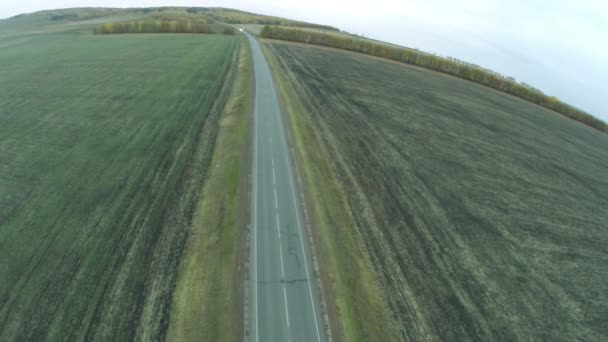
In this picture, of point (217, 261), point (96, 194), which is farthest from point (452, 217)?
point (96, 194)

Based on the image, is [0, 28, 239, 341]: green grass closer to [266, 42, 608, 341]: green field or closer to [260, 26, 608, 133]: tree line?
[266, 42, 608, 341]: green field

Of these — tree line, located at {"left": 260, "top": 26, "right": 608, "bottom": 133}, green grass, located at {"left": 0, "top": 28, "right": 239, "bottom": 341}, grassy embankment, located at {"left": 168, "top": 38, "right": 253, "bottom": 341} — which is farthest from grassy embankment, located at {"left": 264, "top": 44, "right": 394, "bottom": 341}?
tree line, located at {"left": 260, "top": 26, "right": 608, "bottom": 133}

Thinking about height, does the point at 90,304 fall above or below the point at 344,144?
below

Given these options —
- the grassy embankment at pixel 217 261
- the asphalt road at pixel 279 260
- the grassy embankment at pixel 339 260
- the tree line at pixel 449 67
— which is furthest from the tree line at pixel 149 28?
the grassy embankment at pixel 339 260

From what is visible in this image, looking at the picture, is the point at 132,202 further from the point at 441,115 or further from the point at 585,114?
the point at 585,114

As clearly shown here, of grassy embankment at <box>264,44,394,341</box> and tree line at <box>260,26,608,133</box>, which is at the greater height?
tree line at <box>260,26,608,133</box>

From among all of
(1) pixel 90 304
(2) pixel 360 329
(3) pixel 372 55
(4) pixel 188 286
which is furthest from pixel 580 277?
(3) pixel 372 55
